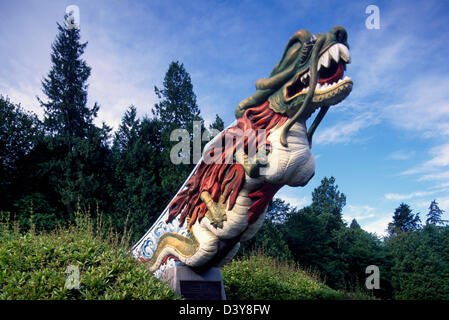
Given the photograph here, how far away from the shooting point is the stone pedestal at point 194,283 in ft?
17.7

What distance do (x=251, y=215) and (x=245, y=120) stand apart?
142 cm

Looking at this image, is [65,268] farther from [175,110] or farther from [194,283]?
[175,110]

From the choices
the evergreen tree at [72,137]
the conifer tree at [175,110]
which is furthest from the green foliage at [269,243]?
the evergreen tree at [72,137]

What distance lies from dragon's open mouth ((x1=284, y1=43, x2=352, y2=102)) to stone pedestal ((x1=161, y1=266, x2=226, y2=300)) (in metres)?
3.29

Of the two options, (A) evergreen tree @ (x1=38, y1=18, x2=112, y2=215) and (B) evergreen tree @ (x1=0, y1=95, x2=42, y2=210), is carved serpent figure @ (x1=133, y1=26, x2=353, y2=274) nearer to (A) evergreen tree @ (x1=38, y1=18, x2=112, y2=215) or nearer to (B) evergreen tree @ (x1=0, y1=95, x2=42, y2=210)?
(A) evergreen tree @ (x1=38, y1=18, x2=112, y2=215)

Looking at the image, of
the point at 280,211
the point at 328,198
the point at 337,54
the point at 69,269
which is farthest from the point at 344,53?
the point at 328,198

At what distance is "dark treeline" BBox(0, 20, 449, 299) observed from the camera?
44.1 feet

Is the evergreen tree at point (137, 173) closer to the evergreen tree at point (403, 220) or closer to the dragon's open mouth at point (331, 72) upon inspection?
the dragon's open mouth at point (331, 72)

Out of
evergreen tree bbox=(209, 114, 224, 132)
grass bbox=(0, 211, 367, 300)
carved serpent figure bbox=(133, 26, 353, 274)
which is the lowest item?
grass bbox=(0, 211, 367, 300)

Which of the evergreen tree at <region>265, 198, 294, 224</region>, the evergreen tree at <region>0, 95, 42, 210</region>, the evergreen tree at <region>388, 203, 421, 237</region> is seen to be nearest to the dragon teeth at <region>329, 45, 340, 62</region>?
the evergreen tree at <region>0, 95, 42, 210</region>
